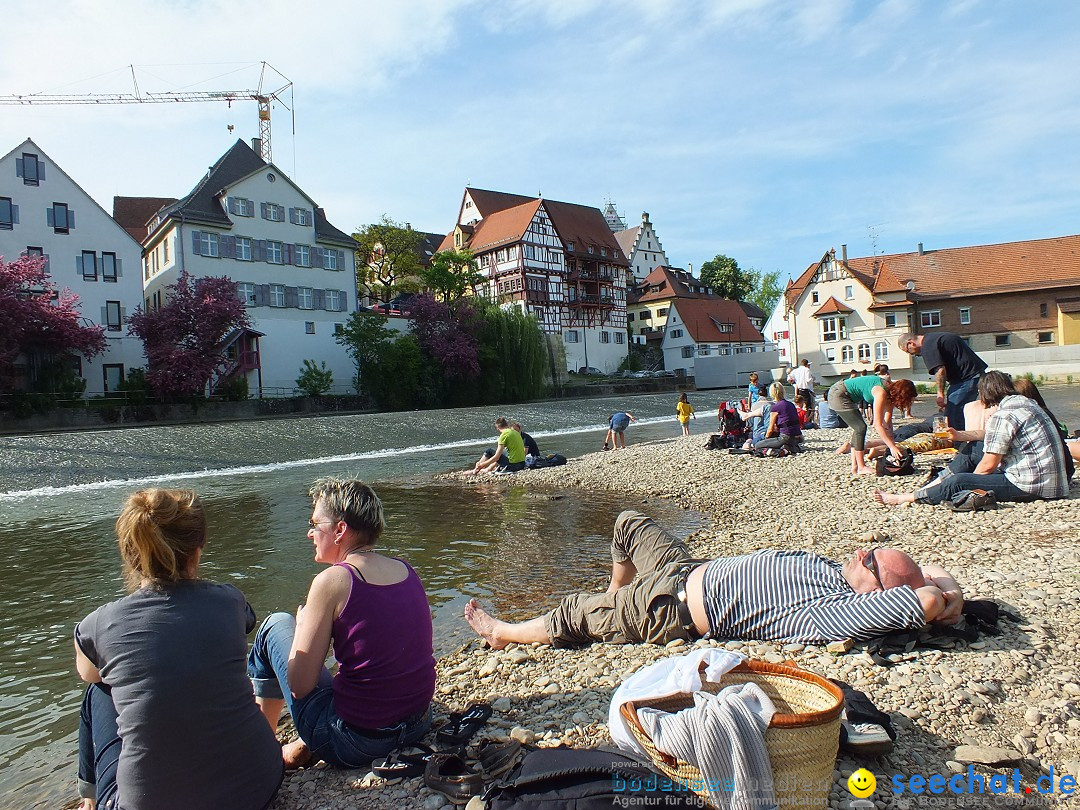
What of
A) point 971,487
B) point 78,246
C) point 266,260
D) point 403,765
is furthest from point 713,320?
point 403,765

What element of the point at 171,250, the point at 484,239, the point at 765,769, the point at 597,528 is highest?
the point at 484,239

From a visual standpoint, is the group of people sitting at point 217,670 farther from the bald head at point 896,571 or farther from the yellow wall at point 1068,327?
the yellow wall at point 1068,327

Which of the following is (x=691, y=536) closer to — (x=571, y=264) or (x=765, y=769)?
(x=765, y=769)

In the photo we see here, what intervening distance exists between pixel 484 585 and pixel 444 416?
89.8 ft

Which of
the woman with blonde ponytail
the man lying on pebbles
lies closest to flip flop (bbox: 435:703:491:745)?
the woman with blonde ponytail

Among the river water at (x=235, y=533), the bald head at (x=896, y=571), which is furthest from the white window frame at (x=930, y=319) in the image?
the bald head at (x=896, y=571)

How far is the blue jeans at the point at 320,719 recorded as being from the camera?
11.2 ft

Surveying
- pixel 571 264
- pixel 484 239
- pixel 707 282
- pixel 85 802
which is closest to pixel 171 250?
pixel 484 239

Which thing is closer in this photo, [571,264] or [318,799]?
[318,799]

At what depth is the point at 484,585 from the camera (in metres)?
7.71

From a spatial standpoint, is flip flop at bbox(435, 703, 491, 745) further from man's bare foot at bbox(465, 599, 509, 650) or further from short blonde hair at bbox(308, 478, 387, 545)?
man's bare foot at bbox(465, 599, 509, 650)

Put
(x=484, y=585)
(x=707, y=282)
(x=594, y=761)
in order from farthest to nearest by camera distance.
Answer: (x=707, y=282)
(x=484, y=585)
(x=594, y=761)

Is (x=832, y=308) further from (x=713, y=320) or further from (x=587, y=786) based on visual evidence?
(x=587, y=786)

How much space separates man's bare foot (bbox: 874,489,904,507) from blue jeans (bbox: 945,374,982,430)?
1.25 metres
